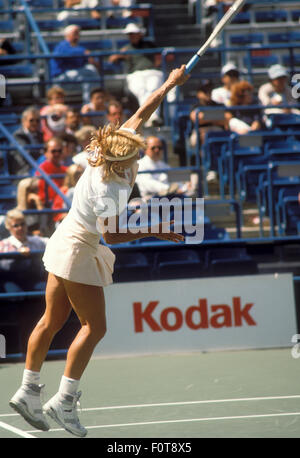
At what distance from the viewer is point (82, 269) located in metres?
5.44

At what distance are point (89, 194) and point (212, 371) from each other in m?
3.15

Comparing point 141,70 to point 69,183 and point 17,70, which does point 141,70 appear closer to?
point 17,70

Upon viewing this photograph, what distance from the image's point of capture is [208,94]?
12.4 metres

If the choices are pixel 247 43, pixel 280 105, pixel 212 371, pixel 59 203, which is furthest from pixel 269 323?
pixel 247 43

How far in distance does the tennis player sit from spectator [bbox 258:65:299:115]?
23.6 ft

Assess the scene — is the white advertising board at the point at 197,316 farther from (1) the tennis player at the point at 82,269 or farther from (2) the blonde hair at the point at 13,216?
(1) the tennis player at the point at 82,269

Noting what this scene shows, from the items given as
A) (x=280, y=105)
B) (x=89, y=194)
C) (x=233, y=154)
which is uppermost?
(x=280, y=105)

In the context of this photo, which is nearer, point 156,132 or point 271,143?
point 271,143

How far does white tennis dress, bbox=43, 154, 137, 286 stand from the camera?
532cm

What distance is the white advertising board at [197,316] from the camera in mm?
8930

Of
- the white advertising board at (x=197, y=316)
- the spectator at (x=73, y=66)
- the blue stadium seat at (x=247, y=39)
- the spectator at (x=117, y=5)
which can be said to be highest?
the spectator at (x=117, y=5)

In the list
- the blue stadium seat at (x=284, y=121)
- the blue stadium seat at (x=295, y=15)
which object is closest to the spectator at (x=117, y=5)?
the blue stadium seat at (x=295, y=15)
